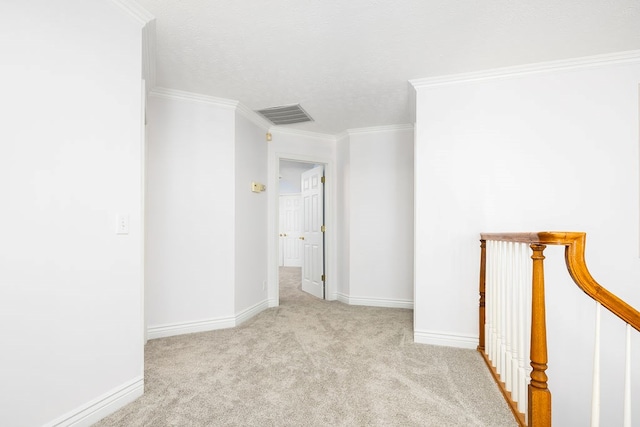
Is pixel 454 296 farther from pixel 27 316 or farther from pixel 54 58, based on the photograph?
pixel 54 58

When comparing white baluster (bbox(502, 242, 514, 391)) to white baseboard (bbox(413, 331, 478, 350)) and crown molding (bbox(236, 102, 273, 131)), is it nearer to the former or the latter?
white baseboard (bbox(413, 331, 478, 350))

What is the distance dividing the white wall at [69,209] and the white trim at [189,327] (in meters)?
1.11

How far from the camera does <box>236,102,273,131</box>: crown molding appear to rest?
3.52 metres

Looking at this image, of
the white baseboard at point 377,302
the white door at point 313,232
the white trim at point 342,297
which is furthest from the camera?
the white door at point 313,232

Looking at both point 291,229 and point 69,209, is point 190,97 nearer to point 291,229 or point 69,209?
point 69,209

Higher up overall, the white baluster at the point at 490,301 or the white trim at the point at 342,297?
the white baluster at the point at 490,301

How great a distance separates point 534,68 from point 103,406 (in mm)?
3837

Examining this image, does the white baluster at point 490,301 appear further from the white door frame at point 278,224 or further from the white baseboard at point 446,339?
the white door frame at point 278,224

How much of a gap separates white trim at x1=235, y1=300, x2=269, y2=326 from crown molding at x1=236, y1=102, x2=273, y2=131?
221 cm

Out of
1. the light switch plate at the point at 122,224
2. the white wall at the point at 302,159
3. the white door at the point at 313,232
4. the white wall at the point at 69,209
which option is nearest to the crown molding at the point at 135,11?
the white wall at the point at 69,209

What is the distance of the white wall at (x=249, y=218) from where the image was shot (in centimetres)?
350

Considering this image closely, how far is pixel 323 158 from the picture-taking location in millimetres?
4645

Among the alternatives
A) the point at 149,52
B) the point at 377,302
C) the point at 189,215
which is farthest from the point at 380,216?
the point at 149,52

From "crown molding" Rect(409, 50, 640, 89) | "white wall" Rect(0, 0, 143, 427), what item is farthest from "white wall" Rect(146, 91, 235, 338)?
"crown molding" Rect(409, 50, 640, 89)
